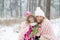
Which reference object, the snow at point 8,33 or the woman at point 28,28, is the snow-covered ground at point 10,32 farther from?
the woman at point 28,28

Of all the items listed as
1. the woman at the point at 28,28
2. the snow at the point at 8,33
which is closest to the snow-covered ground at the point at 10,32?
the snow at the point at 8,33

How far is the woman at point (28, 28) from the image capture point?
421cm

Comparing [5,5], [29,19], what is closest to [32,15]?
[29,19]

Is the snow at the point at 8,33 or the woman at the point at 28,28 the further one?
the snow at the point at 8,33

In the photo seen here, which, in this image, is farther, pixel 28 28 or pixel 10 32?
pixel 10 32

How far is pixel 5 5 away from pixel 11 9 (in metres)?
0.51

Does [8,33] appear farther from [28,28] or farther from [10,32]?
[28,28]

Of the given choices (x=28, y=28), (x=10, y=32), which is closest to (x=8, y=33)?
Answer: (x=10, y=32)

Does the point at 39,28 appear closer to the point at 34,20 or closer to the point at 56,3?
the point at 34,20

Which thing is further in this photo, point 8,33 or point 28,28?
point 8,33

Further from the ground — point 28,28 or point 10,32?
point 28,28

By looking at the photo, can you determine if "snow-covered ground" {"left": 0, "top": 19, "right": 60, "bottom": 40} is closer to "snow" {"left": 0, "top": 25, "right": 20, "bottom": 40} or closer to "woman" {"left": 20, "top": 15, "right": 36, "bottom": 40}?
"snow" {"left": 0, "top": 25, "right": 20, "bottom": 40}

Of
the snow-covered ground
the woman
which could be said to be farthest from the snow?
the woman

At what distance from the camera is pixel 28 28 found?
14.2ft
